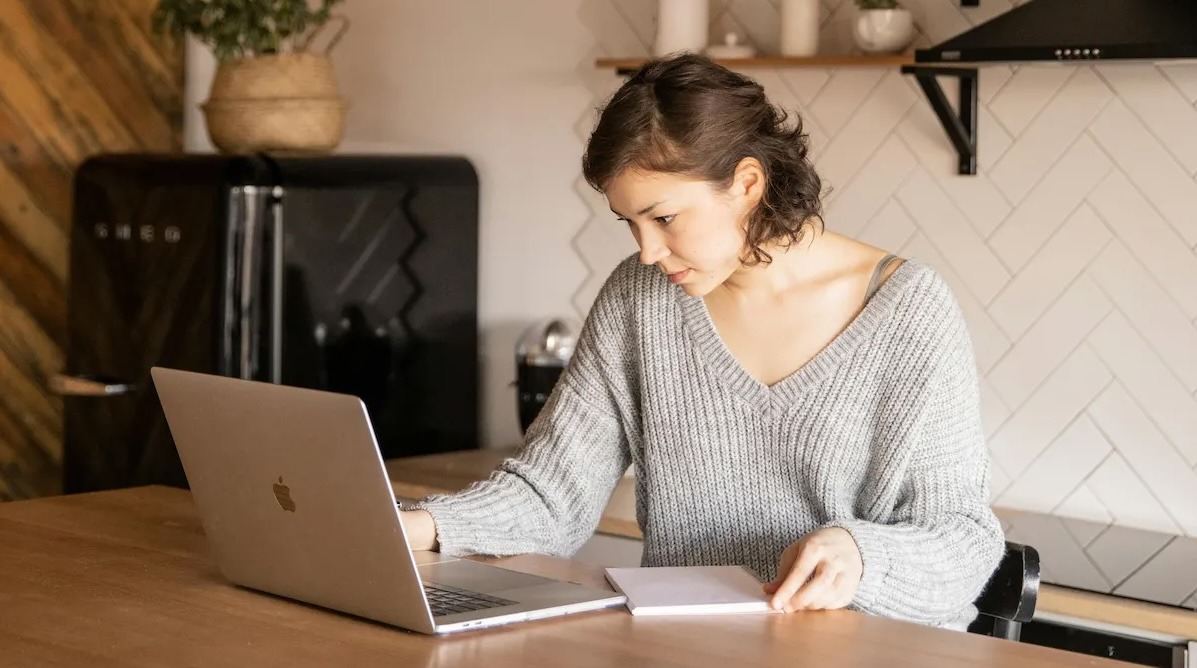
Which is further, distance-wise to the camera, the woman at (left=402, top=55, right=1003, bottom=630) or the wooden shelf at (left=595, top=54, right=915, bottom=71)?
the wooden shelf at (left=595, top=54, right=915, bottom=71)

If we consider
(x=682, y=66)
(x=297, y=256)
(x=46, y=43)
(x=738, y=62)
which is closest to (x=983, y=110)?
(x=738, y=62)

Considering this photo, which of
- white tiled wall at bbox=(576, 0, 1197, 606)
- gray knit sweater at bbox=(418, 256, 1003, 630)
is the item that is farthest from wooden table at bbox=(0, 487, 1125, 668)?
white tiled wall at bbox=(576, 0, 1197, 606)

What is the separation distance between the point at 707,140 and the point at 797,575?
545mm

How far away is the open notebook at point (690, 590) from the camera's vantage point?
1.50m

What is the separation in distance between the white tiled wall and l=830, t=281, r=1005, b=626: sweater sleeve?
2.17 ft

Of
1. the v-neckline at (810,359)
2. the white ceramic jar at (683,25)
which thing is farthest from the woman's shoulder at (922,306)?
the white ceramic jar at (683,25)

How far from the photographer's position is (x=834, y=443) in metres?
1.87

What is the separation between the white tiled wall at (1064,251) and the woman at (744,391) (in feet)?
2.25

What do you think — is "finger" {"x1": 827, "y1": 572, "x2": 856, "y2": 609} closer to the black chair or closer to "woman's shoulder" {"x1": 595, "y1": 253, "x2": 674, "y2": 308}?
the black chair

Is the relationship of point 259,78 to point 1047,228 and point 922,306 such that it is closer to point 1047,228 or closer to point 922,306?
point 1047,228

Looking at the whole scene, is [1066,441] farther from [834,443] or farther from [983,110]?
[834,443]

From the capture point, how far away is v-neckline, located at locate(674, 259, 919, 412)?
6.14 feet

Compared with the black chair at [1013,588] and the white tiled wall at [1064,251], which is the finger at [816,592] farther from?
the white tiled wall at [1064,251]

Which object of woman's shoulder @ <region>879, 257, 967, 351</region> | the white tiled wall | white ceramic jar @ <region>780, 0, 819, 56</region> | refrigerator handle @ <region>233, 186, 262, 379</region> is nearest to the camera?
woman's shoulder @ <region>879, 257, 967, 351</region>
